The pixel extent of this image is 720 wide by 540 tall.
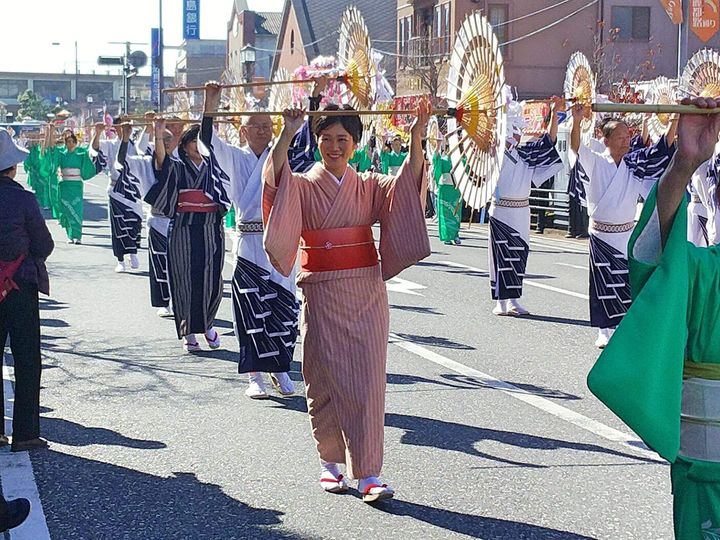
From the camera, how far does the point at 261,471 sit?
5.95 meters

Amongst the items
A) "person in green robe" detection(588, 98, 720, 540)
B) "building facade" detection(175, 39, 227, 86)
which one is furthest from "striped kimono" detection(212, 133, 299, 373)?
"building facade" detection(175, 39, 227, 86)

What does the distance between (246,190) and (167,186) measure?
1.78 meters

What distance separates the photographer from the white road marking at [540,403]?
6.41 m

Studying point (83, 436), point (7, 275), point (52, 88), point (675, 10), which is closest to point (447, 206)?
point (675, 10)

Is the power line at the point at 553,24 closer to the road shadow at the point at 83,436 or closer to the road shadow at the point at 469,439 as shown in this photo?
the road shadow at the point at 469,439

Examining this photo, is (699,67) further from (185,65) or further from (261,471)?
(185,65)

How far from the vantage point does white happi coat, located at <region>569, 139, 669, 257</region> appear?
365 inches

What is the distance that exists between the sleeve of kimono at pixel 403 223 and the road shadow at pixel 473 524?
1114 mm

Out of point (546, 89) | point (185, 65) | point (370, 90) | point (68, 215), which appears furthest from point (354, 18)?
point (185, 65)

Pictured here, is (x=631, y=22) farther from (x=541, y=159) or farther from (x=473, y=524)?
(x=473, y=524)

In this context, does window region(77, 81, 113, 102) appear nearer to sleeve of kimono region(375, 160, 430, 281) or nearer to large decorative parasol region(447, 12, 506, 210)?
large decorative parasol region(447, 12, 506, 210)

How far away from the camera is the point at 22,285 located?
6.41m

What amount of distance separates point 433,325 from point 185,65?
68235 millimetres

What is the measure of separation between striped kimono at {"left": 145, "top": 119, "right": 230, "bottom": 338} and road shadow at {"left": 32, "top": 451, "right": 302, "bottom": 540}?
133 inches
